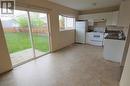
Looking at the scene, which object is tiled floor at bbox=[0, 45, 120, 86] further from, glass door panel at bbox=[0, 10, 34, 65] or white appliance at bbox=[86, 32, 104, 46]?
white appliance at bbox=[86, 32, 104, 46]

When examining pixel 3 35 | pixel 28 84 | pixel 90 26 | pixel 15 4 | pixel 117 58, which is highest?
pixel 15 4

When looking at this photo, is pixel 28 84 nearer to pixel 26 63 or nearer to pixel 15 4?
pixel 26 63

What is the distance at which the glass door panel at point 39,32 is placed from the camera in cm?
354

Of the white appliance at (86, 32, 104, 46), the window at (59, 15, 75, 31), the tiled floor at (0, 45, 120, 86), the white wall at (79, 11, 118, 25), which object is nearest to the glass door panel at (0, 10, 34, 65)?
the tiled floor at (0, 45, 120, 86)

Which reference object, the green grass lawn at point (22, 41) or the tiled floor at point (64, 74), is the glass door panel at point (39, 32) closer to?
the green grass lawn at point (22, 41)

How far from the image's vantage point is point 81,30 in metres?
5.98

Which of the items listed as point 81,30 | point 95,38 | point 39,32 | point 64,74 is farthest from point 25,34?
point 95,38

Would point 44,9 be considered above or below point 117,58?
above

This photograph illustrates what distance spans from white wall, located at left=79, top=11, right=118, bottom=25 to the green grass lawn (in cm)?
311

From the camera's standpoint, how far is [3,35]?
258cm

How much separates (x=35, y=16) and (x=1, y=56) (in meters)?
1.81

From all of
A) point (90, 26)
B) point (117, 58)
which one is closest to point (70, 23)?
point (90, 26)

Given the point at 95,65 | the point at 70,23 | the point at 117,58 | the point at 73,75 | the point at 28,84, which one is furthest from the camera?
the point at 70,23

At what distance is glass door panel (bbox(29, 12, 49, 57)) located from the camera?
3537 mm
